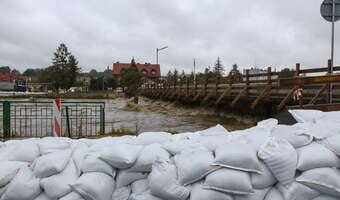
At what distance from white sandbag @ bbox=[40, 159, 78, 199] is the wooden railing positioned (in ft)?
13.3

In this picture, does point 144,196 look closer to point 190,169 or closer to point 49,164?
point 190,169

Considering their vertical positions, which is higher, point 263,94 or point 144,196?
point 263,94

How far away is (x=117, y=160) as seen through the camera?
79.9 inches

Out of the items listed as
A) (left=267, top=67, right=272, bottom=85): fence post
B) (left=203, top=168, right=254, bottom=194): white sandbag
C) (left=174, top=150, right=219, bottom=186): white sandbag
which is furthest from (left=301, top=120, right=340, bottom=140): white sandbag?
(left=267, top=67, right=272, bottom=85): fence post

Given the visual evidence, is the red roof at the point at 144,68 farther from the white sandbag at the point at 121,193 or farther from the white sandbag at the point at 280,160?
the white sandbag at the point at 280,160

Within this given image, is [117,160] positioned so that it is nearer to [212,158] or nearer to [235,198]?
[212,158]

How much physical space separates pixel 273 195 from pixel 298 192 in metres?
0.14

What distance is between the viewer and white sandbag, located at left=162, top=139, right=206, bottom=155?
2130mm

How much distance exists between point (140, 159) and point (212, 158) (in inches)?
17.8

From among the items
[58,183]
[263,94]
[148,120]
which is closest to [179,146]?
[58,183]

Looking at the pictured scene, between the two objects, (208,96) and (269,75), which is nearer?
(269,75)

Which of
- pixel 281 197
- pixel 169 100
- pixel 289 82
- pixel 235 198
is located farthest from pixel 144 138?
pixel 169 100

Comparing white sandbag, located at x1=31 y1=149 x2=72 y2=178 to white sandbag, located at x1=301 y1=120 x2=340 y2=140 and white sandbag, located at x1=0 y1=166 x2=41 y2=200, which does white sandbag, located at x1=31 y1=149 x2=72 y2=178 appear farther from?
white sandbag, located at x1=301 y1=120 x2=340 y2=140

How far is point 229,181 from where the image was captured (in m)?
1.80
